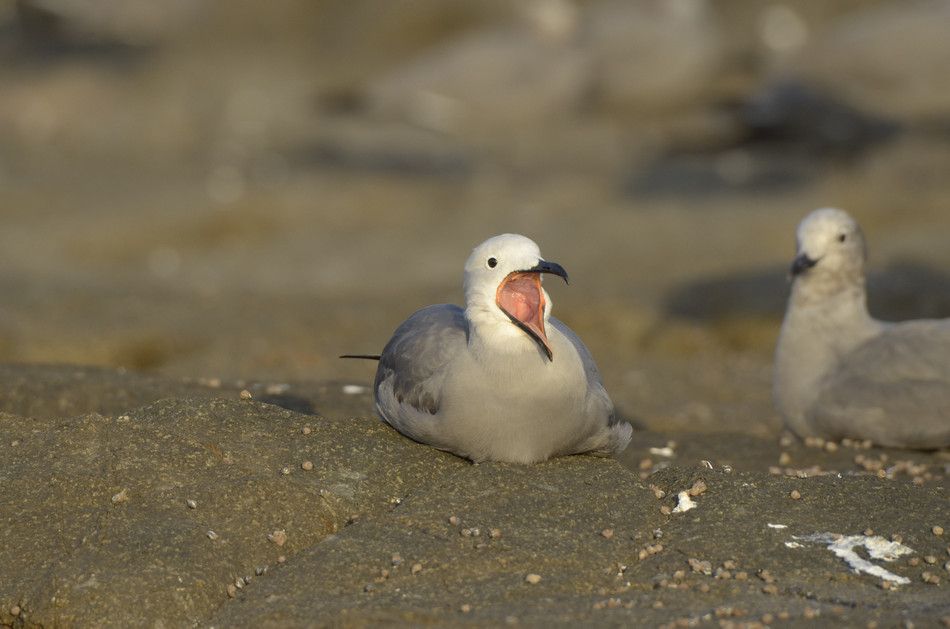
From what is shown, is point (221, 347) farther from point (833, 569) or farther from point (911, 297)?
point (833, 569)

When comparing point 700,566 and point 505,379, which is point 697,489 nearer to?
point 700,566

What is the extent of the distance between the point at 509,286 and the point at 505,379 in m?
0.37

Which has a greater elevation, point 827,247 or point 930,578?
point 827,247

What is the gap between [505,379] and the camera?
16.4 feet

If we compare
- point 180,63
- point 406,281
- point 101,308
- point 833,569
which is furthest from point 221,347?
point 180,63

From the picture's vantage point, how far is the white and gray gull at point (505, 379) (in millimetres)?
5016

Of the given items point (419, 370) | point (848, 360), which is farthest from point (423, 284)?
point (419, 370)

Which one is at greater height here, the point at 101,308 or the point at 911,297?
the point at 911,297

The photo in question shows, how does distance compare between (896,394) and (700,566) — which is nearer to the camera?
(700,566)

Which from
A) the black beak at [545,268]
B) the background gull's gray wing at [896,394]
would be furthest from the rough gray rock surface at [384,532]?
the background gull's gray wing at [896,394]

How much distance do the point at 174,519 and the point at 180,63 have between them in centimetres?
1901

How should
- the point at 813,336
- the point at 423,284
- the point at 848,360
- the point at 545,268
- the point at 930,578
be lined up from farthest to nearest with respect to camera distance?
the point at 423,284, the point at 813,336, the point at 848,360, the point at 545,268, the point at 930,578

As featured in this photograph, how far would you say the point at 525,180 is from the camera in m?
17.2

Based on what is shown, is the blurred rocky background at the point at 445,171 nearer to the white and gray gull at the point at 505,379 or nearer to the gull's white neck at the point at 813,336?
the gull's white neck at the point at 813,336
